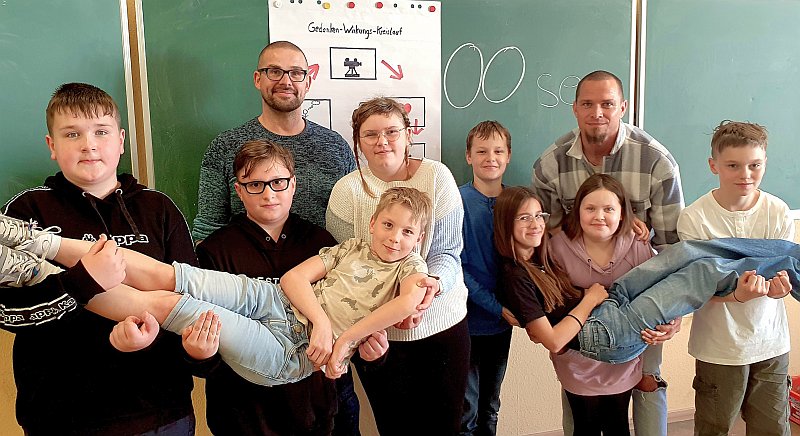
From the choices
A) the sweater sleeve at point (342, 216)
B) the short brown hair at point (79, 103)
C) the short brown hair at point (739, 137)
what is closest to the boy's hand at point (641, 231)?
the short brown hair at point (739, 137)

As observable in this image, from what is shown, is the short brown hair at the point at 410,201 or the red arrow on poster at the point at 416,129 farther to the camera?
the red arrow on poster at the point at 416,129

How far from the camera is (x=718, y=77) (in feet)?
8.73

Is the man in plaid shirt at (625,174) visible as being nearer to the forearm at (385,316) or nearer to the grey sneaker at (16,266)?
the forearm at (385,316)

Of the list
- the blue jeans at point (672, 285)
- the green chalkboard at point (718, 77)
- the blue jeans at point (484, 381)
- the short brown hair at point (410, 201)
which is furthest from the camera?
the green chalkboard at point (718, 77)

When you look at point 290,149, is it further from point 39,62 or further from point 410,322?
point 39,62

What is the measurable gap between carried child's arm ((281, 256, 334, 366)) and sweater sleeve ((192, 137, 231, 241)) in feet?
1.66

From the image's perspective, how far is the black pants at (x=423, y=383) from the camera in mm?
1660

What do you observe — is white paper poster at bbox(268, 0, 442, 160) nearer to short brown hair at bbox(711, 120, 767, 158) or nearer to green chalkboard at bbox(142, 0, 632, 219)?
green chalkboard at bbox(142, 0, 632, 219)

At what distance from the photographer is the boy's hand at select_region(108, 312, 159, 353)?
133cm

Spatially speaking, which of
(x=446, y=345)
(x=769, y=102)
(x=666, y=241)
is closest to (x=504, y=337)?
(x=446, y=345)

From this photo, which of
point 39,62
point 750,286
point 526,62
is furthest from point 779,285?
point 39,62

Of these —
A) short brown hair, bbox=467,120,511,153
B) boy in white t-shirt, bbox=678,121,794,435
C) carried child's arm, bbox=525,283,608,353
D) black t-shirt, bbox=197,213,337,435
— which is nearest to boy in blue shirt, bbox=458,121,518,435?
short brown hair, bbox=467,120,511,153

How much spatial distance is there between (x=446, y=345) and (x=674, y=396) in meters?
1.84

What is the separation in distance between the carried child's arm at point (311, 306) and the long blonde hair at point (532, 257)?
680mm
